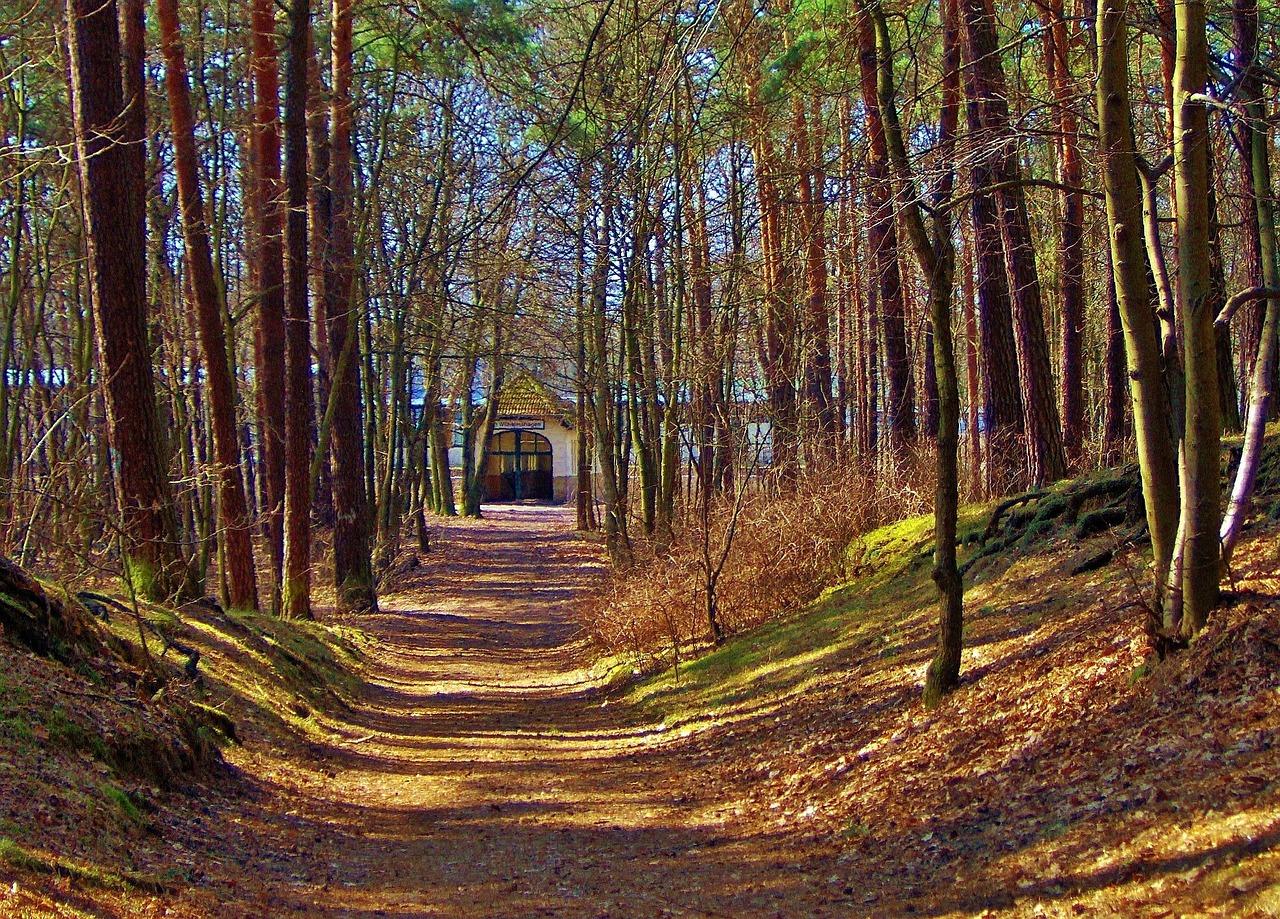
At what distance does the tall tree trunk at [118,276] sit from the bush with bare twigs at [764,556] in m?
6.06

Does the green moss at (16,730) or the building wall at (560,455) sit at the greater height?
the building wall at (560,455)

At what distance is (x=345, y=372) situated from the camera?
19703 mm

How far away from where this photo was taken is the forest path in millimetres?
6535

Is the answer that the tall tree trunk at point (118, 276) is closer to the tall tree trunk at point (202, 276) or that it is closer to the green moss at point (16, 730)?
the tall tree trunk at point (202, 276)

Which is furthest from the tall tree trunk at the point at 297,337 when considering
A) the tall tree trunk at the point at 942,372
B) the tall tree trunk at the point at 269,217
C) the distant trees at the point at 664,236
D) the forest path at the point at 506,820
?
the tall tree trunk at the point at 942,372

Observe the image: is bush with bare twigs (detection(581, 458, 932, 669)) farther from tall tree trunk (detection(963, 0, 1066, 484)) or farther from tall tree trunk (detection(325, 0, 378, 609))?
tall tree trunk (detection(325, 0, 378, 609))

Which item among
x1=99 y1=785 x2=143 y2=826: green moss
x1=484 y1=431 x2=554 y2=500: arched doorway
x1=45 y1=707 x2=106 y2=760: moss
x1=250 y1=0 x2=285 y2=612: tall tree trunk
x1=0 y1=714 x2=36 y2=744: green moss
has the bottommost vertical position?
x1=99 y1=785 x2=143 y2=826: green moss

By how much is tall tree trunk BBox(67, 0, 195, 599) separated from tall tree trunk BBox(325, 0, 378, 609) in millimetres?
5965

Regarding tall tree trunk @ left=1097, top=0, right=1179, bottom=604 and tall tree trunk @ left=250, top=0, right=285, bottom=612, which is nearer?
tall tree trunk @ left=1097, top=0, right=1179, bottom=604

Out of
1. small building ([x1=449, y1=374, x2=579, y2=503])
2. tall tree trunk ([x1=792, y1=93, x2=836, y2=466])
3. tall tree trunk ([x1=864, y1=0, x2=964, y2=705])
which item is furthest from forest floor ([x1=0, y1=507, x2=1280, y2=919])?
small building ([x1=449, y1=374, x2=579, y2=503])

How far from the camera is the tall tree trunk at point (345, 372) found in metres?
18.5

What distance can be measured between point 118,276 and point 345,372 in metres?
7.79

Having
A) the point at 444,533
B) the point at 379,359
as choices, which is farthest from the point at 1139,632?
the point at 444,533

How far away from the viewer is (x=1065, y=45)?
14047 millimetres
